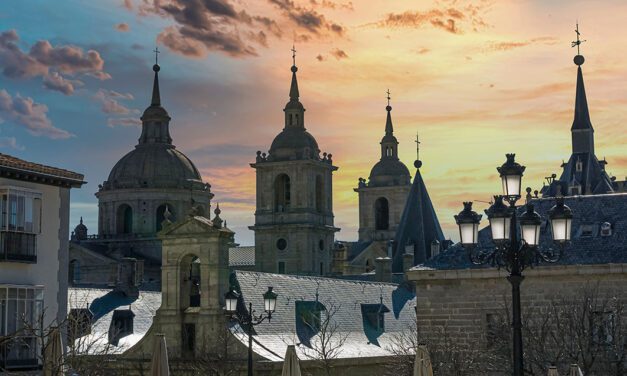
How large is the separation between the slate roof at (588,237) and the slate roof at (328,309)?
1169cm

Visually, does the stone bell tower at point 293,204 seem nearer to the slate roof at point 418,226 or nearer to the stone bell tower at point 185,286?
the slate roof at point 418,226

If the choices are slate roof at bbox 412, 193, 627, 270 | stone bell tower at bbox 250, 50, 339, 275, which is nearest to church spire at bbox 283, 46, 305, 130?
stone bell tower at bbox 250, 50, 339, 275

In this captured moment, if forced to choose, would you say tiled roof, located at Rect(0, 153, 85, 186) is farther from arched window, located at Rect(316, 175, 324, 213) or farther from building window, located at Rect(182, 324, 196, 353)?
arched window, located at Rect(316, 175, 324, 213)

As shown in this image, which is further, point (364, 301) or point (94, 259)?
point (94, 259)

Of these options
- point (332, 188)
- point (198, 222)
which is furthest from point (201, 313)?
point (332, 188)

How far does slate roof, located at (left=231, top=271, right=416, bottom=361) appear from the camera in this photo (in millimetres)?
51438

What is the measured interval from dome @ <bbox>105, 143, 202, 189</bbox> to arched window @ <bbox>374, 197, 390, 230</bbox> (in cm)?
3455

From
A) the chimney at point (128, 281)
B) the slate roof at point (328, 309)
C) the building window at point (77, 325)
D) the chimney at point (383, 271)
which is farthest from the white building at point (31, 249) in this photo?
the chimney at point (383, 271)

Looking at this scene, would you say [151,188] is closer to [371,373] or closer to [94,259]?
[94,259]

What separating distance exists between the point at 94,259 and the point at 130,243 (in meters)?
5.13

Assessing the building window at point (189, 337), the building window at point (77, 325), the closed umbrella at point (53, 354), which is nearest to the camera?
the closed umbrella at point (53, 354)

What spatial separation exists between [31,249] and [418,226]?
241ft

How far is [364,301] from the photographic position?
6128cm

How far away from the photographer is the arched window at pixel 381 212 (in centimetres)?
13438
